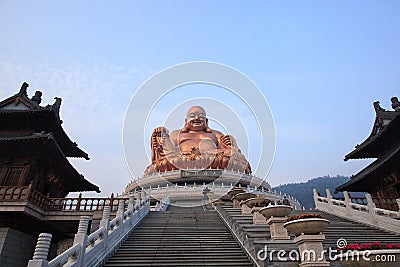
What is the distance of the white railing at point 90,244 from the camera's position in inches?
188

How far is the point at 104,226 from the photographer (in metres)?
7.69

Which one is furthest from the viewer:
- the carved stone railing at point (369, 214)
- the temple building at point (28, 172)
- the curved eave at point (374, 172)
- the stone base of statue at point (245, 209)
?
the curved eave at point (374, 172)

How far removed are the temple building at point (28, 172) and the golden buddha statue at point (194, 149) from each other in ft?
39.7

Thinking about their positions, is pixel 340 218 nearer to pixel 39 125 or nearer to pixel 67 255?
pixel 67 255

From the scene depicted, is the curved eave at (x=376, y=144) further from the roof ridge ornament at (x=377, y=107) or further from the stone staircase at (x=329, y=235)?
the stone staircase at (x=329, y=235)

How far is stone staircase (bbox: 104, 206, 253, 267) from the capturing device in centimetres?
701

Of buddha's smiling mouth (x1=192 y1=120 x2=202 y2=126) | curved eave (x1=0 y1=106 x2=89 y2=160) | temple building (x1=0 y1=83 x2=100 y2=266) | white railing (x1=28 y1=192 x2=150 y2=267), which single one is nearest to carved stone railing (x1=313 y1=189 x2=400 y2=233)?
white railing (x1=28 y1=192 x2=150 y2=267)

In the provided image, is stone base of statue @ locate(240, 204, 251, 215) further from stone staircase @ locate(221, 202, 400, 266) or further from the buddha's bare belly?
the buddha's bare belly

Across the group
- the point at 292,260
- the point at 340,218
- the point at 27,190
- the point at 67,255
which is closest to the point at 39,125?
the point at 27,190

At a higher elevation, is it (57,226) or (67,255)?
(57,226)

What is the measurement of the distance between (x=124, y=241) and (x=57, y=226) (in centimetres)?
706

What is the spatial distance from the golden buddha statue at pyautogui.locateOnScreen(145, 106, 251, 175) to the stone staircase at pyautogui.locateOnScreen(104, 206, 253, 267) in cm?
1731

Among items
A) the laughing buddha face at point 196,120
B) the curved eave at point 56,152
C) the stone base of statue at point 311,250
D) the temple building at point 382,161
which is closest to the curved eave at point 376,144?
the temple building at point 382,161

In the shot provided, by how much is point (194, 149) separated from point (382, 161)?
59.0ft
